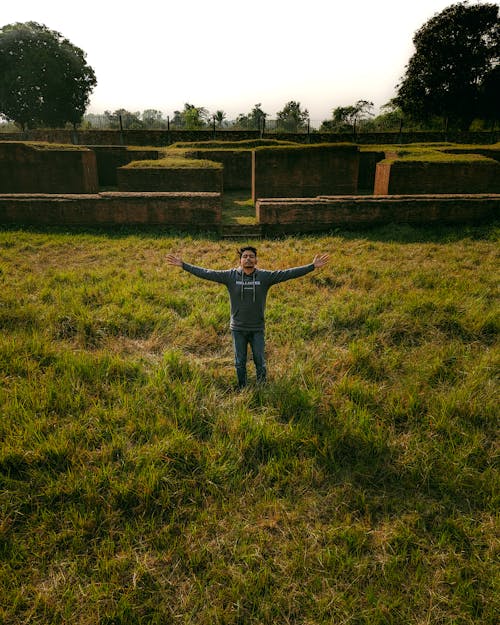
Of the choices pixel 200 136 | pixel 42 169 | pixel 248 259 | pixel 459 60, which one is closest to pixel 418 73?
pixel 459 60

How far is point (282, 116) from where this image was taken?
45594 millimetres

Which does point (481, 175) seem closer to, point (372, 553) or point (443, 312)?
point (443, 312)

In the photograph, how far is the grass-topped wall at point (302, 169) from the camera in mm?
10617

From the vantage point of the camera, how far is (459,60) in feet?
88.6

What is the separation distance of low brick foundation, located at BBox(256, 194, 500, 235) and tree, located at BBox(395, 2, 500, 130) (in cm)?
2512

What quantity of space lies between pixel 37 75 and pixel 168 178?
24408mm

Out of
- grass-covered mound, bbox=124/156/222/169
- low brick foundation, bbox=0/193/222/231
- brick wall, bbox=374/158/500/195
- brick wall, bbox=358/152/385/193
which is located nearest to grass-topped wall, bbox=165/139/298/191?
grass-covered mound, bbox=124/156/222/169

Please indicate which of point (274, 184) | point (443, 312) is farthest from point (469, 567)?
point (274, 184)

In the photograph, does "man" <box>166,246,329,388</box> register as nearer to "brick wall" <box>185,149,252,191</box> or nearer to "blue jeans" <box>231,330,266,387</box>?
"blue jeans" <box>231,330,266,387</box>

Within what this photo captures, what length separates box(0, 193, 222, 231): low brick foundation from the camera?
8.01 metres

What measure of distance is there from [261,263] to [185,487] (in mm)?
4202

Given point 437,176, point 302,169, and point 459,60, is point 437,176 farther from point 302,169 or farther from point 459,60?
point 459,60

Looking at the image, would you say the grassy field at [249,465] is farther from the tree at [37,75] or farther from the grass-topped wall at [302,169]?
the tree at [37,75]

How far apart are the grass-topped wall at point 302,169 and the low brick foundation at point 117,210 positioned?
3.32m
